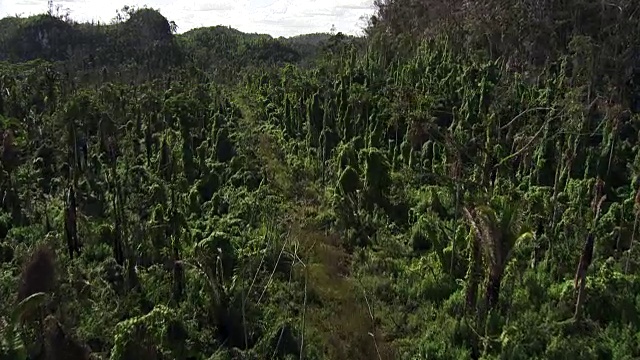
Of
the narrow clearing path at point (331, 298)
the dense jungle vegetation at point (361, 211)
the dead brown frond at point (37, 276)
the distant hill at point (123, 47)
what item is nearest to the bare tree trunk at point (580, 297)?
the dense jungle vegetation at point (361, 211)

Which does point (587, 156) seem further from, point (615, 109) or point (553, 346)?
point (553, 346)

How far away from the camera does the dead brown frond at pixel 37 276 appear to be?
42.7 ft

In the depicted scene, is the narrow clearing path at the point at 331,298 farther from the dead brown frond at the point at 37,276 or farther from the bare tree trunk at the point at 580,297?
the dead brown frond at the point at 37,276

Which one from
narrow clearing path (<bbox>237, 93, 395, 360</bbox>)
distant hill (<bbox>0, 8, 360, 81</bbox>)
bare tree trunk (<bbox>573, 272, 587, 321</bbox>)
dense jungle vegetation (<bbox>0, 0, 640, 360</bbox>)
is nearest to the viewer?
bare tree trunk (<bbox>573, 272, 587, 321</bbox>)

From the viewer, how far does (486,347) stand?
14.3 meters

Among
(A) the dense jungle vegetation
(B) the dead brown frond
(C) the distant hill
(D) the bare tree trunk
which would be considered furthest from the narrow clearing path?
(C) the distant hill

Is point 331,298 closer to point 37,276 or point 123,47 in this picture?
point 37,276

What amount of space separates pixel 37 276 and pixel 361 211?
13219mm

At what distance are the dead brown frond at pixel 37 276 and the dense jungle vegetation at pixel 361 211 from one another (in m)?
0.05

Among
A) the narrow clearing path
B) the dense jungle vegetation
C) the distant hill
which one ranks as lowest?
the narrow clearing path

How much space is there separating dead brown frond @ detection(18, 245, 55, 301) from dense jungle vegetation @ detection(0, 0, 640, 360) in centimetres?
5

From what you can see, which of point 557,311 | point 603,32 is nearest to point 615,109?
point 603,32

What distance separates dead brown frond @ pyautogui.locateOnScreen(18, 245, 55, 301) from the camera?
1302cm

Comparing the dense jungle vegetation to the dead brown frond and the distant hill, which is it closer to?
the dead brown frond
